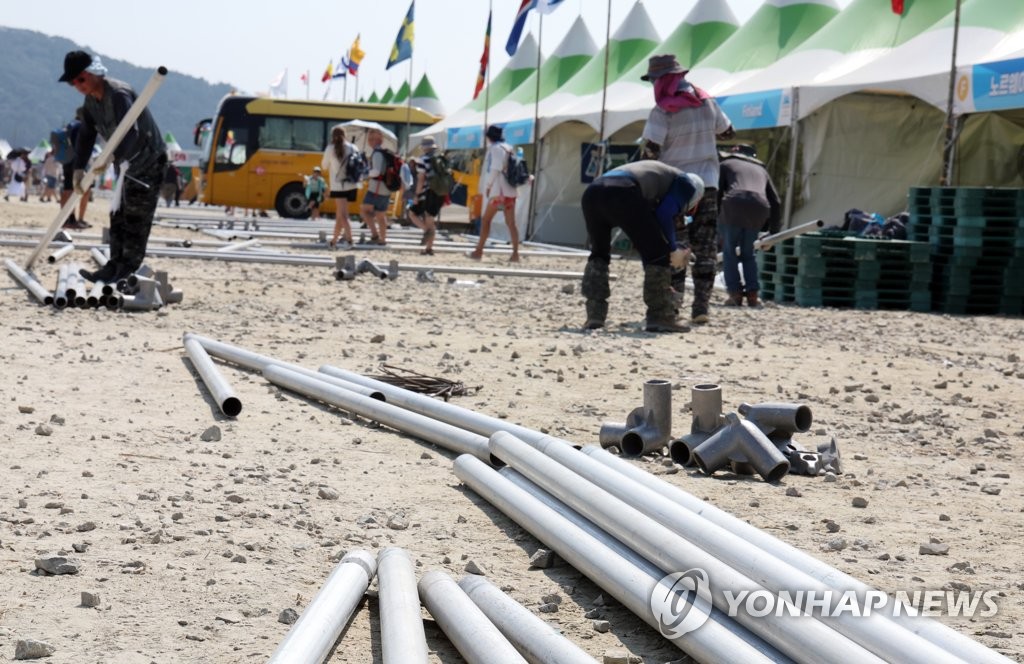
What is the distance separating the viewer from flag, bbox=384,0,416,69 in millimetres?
32688

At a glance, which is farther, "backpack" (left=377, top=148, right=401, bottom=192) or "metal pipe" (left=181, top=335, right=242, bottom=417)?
"backpack" (left=377, top=148, right=401, bottom=192)

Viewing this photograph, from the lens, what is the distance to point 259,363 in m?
7.01

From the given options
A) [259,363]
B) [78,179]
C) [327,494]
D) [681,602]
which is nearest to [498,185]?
[78,179]

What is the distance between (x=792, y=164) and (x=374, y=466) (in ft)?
43.5

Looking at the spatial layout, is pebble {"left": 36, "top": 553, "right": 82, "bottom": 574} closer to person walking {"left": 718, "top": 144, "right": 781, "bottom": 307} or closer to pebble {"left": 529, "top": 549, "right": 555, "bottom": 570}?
pebble {"left": 529, "top": 549, "right": 555, "bottom": 570}

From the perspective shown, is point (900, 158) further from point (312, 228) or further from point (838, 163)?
point (312, 228)

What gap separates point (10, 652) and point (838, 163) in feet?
51.8

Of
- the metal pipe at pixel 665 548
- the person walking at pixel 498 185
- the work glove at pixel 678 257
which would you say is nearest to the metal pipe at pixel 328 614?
the metal pipe at pixel 665 548

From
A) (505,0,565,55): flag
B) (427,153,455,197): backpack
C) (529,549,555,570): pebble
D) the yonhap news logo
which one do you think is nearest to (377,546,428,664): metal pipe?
(529,549,555,570): pebble

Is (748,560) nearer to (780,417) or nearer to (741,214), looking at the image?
(780,417)

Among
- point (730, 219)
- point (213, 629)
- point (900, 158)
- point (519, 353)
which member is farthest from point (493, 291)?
point (213, 629)

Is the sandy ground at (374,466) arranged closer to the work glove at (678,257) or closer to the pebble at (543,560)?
the pebble at (543,560)

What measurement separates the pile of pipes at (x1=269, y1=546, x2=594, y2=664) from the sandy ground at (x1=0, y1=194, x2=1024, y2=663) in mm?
104

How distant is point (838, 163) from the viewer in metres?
17.5
